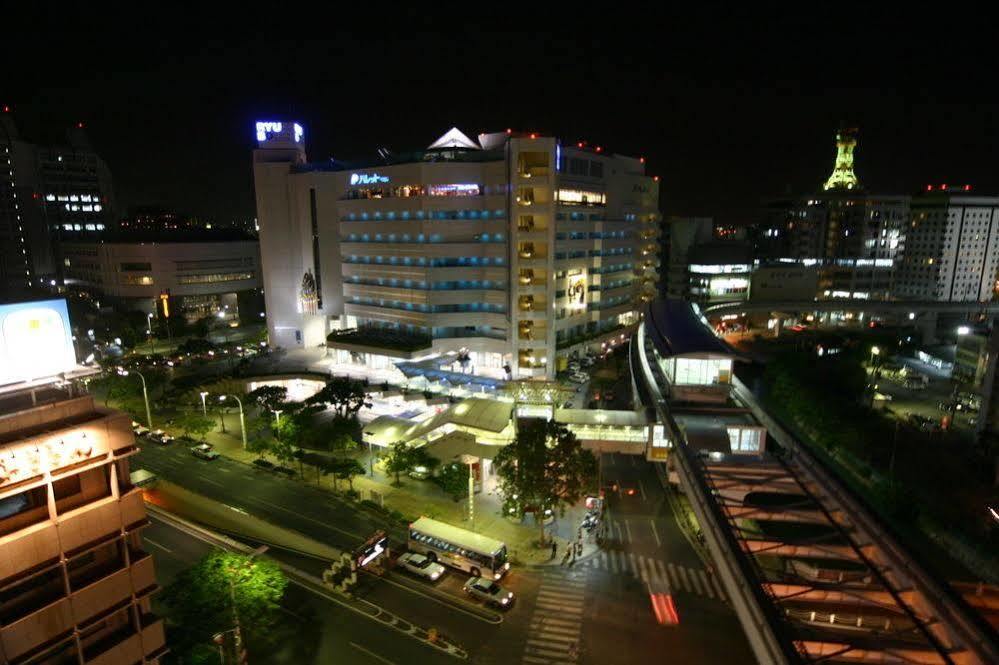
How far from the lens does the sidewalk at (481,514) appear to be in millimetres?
35125

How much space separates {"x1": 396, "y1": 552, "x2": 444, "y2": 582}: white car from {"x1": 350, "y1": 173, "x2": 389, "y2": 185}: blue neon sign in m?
51.0

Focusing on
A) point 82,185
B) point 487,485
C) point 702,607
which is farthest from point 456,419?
point 82,185

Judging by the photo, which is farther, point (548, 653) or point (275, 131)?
point (275, 131)

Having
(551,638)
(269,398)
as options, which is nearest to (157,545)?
(269,398)

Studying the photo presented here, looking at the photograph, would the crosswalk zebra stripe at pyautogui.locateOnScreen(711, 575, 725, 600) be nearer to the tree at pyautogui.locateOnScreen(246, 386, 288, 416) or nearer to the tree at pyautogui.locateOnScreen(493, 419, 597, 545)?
the tree at pyautogui.locateOnScreen(493, 419, 597, 545)

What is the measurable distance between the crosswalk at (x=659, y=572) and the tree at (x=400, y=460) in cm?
1515

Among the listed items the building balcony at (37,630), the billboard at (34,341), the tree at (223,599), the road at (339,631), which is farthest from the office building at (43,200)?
the building balcony at (37,630)

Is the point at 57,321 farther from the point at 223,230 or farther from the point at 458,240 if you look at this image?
the point at 223,230

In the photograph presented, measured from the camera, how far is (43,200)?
12800 cm

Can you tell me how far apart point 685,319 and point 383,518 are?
122ft

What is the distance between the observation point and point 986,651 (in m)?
17.1

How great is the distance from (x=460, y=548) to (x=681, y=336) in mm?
27541

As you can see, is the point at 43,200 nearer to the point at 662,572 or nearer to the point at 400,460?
the point at 400,460

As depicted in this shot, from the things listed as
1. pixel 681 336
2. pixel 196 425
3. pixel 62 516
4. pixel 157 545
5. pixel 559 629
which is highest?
pixel 681 336
